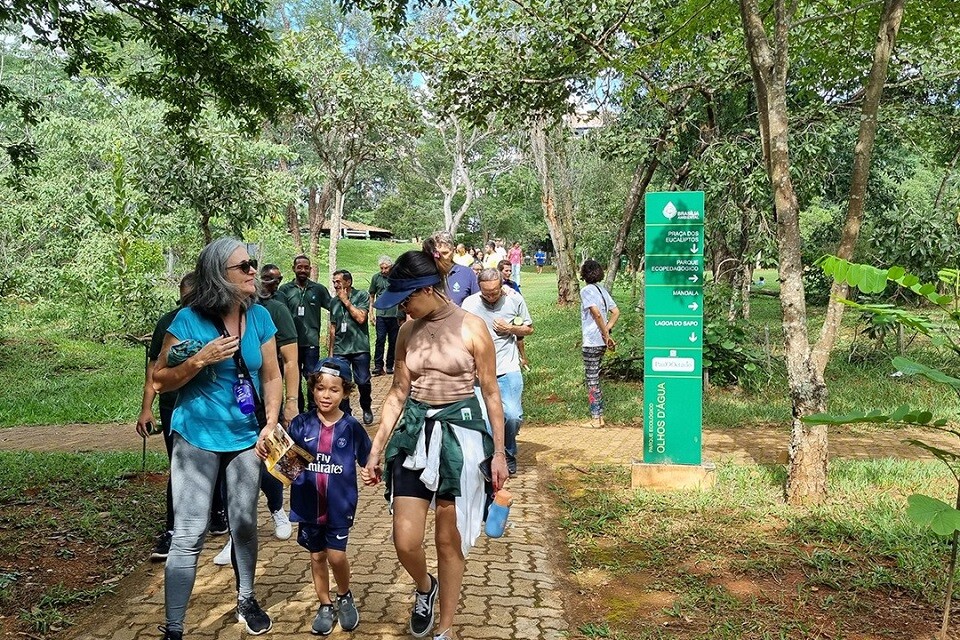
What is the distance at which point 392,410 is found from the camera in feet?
12.8

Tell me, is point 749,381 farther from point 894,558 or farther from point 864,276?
point 864,276

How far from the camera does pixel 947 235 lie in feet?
42.1

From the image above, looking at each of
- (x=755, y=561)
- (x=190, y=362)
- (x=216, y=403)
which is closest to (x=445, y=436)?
(x=216, y=403)

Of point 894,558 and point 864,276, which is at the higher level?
point 864,276

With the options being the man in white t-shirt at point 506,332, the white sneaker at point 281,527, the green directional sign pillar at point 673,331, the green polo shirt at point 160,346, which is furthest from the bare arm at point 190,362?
the green directional sign pillar at point 673,331

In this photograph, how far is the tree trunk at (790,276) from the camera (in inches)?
213

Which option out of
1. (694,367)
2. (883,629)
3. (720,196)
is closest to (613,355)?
(720,196)

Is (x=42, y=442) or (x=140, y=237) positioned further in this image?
(x=140, y=237)

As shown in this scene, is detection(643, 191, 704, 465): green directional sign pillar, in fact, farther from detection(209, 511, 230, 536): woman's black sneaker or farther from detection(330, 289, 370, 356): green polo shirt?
detection(330, 289, 370, 356): green polo shirt

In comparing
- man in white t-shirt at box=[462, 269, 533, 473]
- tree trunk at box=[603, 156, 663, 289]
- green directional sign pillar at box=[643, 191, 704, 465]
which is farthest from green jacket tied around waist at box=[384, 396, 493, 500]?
tree trunk at box=[603, 156, 663, 289]

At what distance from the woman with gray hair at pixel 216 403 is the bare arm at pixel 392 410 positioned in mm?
487

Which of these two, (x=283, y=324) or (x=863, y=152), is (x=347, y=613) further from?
(x=863, y=152)

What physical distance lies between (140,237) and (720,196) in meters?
9.62

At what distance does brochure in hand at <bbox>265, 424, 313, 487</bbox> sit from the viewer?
3.57 metres
